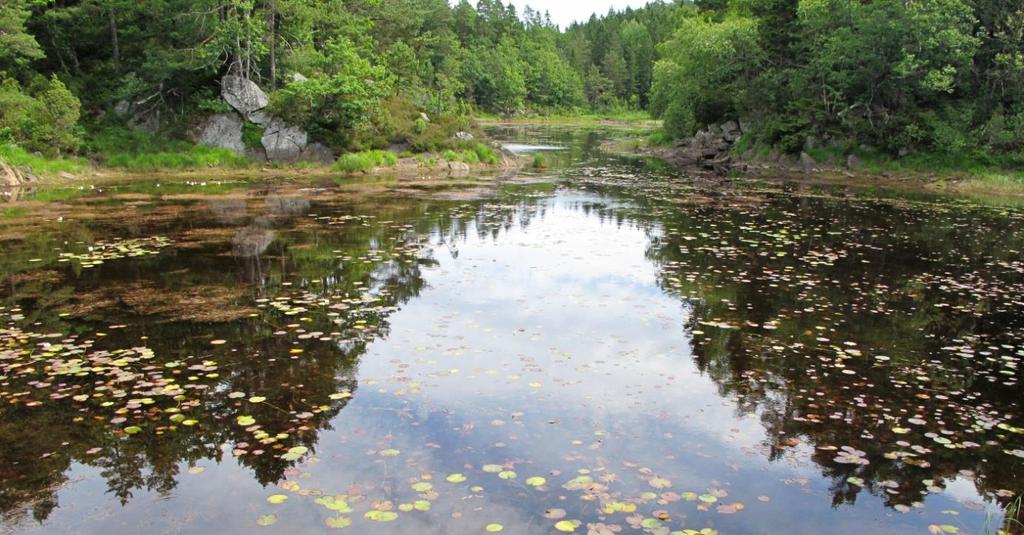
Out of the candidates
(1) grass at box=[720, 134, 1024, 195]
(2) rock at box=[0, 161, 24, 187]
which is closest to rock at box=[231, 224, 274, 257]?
(2) rock at box=[0, 161, 24, 187]

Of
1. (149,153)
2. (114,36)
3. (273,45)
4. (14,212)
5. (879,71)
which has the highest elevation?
(114,36)

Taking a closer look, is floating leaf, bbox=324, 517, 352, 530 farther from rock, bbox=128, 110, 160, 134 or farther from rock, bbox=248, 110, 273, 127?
rock, bbox=128, 110, 160, 134

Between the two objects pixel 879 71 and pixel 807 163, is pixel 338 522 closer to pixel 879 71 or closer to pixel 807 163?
pixel 879 71

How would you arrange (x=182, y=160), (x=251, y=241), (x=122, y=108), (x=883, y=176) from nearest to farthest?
(x=251, y=241) < (x=182, y=160) < (x=122, y=108) < (x=883, y=176)

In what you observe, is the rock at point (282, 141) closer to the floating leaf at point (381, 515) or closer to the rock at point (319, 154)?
→ the rock at point (319, 154)

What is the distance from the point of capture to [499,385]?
27.8ft

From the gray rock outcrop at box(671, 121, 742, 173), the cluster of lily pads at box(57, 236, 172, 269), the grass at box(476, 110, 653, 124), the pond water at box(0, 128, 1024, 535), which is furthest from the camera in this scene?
the grass at box(476, 110, 653, 124)

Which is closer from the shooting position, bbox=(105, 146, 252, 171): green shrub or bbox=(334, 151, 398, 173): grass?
bbox=(105, 146, 252, 171): green shrub

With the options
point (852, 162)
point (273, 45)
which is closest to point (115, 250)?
point (273, 45)

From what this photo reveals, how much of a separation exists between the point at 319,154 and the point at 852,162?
31.1 meters

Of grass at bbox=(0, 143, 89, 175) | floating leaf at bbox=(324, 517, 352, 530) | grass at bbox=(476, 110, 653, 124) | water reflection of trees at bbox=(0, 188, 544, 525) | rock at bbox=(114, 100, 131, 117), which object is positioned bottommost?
floating leaf at bbox=(324, 517, 352, 530)

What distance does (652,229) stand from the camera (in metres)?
20.9

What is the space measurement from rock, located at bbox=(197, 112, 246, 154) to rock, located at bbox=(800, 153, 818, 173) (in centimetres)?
3302

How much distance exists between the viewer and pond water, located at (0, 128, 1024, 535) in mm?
5922
